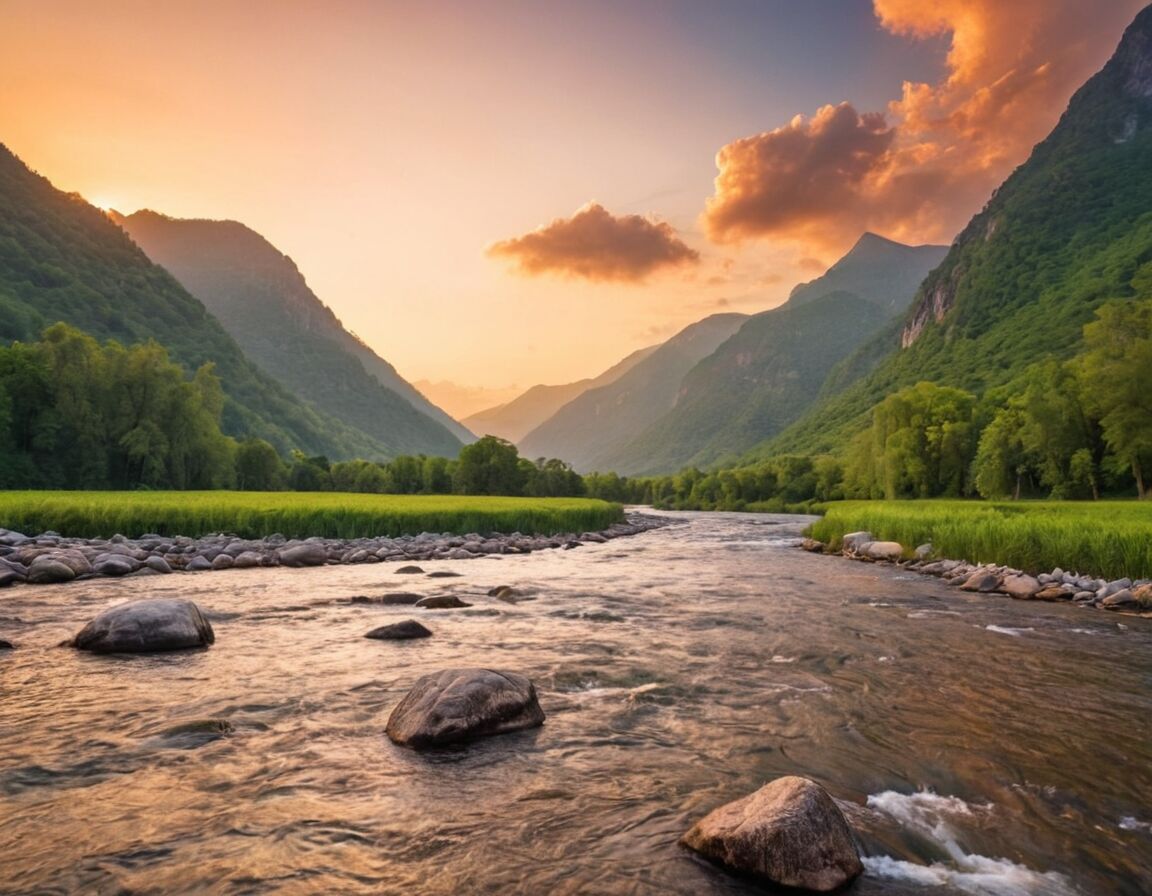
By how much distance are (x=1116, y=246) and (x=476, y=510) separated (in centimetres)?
18607

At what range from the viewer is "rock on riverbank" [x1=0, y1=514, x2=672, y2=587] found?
20.0 m

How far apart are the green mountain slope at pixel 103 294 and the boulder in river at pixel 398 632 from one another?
125 meters

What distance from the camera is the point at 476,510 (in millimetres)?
43656

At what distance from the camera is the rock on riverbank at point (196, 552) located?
19967mm

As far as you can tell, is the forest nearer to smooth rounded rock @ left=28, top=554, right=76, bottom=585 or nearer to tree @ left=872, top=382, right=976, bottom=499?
tree @ left=872, top=382, right=976, bottom=499

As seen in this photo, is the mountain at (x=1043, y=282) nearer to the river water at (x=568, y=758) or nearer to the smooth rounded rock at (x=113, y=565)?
the river water at (x=568, y=758)

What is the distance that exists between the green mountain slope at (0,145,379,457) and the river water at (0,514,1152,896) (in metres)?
127

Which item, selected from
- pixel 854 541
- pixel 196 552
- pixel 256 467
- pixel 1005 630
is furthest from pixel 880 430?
pixel 256 467

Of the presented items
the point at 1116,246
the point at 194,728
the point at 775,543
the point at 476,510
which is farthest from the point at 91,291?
the point at 1116,246

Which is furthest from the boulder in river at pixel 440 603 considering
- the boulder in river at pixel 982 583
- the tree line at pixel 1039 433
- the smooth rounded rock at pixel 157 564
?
the tree line at pixel 1039 433

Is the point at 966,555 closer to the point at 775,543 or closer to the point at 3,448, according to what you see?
the point at 775,543

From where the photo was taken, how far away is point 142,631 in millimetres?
11570

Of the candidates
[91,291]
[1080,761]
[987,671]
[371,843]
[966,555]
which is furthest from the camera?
[91,291]

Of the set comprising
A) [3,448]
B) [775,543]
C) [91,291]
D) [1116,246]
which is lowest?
[775,543]
